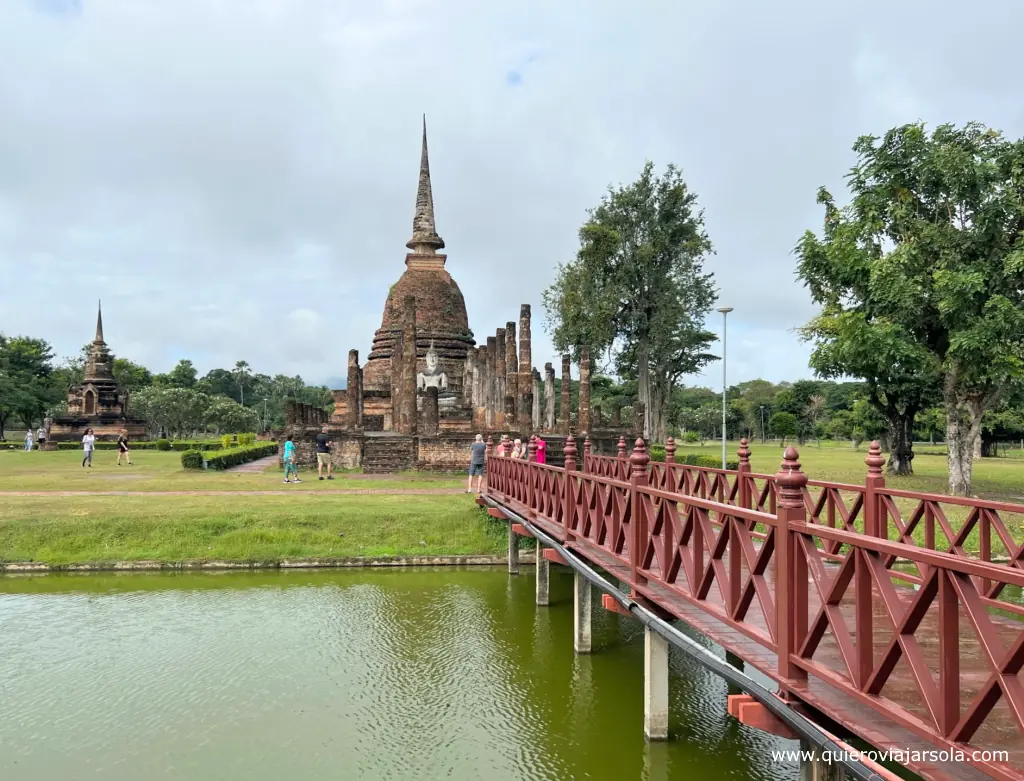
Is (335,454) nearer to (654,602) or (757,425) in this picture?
(654,602)

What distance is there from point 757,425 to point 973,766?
8038cm

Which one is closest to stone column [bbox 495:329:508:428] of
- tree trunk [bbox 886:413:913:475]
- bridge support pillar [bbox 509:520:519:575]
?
tree trunk [bbox 886:413:913:475]

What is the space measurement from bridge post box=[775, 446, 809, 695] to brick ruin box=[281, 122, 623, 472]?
1952cm

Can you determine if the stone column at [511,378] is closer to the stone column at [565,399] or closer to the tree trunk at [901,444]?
the stone column at [565,399]

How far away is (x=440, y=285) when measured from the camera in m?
43.2

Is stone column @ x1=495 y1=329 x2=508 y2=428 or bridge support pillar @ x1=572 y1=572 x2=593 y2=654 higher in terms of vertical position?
stone column @ x1=495 y1=329 x2=508 y2=428

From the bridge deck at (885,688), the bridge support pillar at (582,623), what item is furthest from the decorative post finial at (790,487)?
the bridge support pillar at (582,623)

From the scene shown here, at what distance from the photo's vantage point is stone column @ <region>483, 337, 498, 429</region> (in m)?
34.9

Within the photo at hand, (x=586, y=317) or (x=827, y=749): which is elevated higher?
(x=586, y=317)

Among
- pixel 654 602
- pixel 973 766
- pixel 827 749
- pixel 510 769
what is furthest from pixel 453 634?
pixel 973 766

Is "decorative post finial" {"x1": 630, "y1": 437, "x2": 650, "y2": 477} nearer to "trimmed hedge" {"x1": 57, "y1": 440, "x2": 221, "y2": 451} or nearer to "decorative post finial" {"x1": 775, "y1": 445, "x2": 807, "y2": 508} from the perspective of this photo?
"decorative post finial" {"x1": 775, "y1": 445, "x2": 807, "y2": 508}

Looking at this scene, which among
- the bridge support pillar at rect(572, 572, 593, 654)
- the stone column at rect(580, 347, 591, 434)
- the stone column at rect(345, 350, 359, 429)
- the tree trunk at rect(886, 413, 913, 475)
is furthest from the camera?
the stone column at rect(580, 347, 591, 434)

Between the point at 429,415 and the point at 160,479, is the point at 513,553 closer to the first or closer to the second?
the point at 160,479

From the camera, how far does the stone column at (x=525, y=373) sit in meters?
31.4
